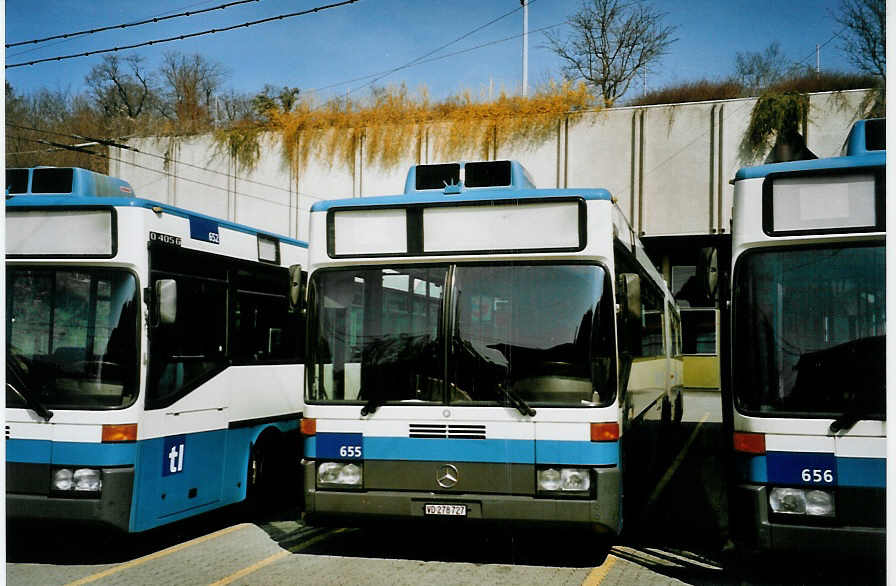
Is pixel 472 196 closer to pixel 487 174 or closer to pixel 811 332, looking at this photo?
pixel 487 174

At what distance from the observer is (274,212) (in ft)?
42.1

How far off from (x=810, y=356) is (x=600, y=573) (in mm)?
2187

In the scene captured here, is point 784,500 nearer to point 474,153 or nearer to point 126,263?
point 126,263

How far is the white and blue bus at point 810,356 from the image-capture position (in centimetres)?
502

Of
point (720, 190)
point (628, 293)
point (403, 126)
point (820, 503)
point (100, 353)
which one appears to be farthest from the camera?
point (720, 190)

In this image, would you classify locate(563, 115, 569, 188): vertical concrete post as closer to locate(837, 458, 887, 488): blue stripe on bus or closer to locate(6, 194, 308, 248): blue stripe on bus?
locate(6, 194, 308, 248): blue stripe on bus

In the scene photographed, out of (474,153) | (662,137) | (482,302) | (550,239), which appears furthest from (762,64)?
(662,137)

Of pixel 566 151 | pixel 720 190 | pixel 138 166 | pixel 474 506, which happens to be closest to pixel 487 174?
pixel 474 506

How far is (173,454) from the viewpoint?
6.87 meters

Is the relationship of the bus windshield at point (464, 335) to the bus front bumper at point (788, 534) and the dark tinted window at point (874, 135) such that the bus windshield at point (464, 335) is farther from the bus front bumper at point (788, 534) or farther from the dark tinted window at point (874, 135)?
the dark tinted window at point (874, 135)

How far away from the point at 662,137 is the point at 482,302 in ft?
27.7

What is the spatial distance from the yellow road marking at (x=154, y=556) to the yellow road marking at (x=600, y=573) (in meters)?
3.27

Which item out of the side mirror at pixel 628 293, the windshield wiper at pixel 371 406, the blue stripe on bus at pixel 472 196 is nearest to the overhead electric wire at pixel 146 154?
the blue stripe on bus at pixel 472 196

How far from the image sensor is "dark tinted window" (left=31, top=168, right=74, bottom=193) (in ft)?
22.5
